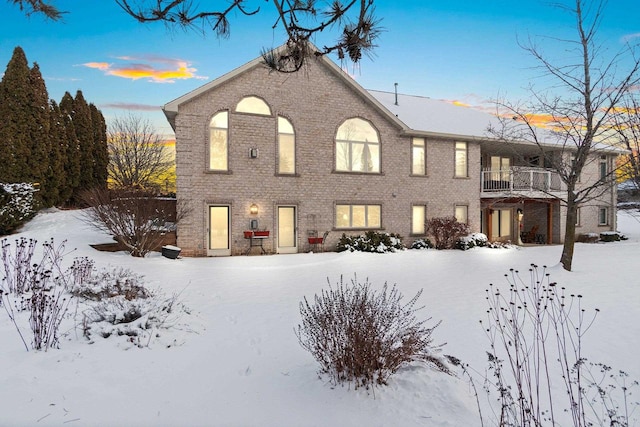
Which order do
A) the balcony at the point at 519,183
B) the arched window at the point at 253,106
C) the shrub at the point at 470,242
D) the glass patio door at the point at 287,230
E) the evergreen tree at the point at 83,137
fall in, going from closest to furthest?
the arched window at the point at 253,106 → the glass patio door at the point at 287,230 → the shrub at the point at 470,242 → the balcony at the point at 519,183 → the evergreen tree at the point at 83,137

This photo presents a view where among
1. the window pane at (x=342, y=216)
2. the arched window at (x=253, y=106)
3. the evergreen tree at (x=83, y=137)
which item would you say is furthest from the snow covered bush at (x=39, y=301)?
the evergreen tree at (x=83, y=137)

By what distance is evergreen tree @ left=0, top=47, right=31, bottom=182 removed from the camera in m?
18.1

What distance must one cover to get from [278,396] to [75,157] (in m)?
26.1

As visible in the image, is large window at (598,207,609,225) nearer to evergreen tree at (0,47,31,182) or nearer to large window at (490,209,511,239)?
large window at (490,209,511,239)

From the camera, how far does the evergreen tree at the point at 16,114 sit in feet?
59.5

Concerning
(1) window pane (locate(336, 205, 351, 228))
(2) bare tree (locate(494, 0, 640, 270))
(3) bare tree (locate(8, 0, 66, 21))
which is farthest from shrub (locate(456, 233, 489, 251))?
(3) bare tree (locate(8, 0, 66, 21))

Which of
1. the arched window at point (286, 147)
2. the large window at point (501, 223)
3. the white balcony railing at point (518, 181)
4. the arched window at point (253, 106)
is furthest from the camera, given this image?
the large window at point (501, 223)

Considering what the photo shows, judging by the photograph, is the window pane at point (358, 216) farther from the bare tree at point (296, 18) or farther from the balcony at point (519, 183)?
the bare tree at point (296, 18)

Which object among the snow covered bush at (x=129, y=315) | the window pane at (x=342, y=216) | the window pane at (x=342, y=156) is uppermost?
the window pane at (x=342, y=156)

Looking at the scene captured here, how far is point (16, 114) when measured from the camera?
61.7 feet

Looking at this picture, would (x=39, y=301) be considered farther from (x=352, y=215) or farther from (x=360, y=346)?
(x=352, y=215)

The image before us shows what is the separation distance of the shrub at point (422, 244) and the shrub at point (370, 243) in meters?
1.11

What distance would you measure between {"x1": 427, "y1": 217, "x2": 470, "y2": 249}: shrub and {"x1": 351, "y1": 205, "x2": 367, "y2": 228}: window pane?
11.0 feet

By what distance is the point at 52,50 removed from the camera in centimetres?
1210
